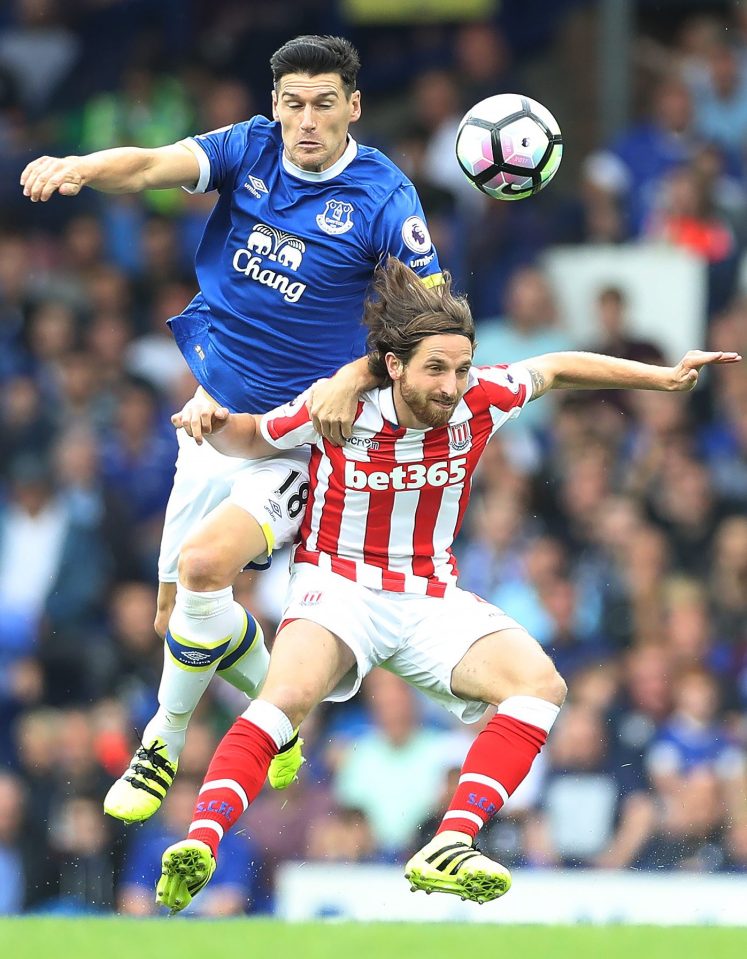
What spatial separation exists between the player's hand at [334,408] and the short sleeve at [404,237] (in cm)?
56

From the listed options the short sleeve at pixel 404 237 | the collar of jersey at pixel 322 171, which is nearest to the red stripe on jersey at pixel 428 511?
the short sleeve at pixel 404 237

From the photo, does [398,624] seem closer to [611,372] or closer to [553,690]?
[553,690]

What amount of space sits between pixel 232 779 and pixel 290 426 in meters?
1.45

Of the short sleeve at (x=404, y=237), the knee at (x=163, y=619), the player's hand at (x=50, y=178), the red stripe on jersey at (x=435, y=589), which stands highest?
the player's hand at (x=50, y=178)

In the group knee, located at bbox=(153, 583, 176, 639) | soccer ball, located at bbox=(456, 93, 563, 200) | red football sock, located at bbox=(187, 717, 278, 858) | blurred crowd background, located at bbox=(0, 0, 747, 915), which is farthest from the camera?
blurred crowd background, located at bbox=(0, 0, 747, 915)

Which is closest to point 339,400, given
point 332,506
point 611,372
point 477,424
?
point 332,506

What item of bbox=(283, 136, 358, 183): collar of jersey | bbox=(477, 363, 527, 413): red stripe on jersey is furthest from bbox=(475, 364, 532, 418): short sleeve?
bbox=(283, 136, 358, 183): collar of jersey

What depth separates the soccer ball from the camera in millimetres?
8070

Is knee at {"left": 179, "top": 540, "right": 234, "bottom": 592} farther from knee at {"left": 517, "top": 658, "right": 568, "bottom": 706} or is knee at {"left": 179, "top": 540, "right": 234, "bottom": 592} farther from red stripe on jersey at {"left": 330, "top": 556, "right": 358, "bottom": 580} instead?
knee at {"left": 517, "top": 658, "right": 568, "bottom": 706}

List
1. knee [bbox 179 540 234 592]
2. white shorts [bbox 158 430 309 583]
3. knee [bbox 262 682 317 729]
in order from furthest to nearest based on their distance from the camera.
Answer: white shorts [bbox 158 430 309 583]
knee [bbox 179 540 234 592]
knee [bbox 262 682 317 729]

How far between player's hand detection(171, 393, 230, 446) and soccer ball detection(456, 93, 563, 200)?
Result: 157cm

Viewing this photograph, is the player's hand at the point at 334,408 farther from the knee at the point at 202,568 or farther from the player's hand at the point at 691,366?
the player's hand at the point at 691,366

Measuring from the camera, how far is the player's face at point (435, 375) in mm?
7480

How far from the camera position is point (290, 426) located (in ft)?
25.4
